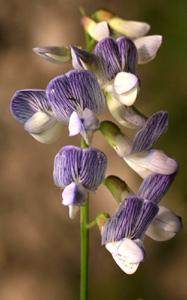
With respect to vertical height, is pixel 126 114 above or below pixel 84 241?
above

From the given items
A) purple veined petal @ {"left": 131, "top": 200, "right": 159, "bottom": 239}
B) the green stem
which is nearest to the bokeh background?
the green stem

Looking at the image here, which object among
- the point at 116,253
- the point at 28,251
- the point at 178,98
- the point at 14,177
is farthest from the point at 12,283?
the point at 116,253

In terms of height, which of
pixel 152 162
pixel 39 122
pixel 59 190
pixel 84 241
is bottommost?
pixel 59 190

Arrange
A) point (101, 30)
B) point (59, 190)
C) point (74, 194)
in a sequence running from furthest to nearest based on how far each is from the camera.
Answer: point (59, 190), point (101, 30), point (74, 194)

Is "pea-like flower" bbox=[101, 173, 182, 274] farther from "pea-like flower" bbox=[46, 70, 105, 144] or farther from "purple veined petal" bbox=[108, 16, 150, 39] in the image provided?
"purple veined petal" bbox=[108, 16, 150, 39]

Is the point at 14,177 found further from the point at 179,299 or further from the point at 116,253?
the point at 116,253

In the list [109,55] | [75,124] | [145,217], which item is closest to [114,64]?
[109,55]

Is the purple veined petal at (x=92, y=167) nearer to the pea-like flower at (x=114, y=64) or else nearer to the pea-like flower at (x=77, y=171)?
the pea-like flower at (x=77, y=171)

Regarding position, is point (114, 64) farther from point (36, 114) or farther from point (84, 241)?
point (84, 241)
